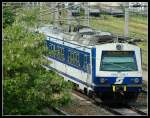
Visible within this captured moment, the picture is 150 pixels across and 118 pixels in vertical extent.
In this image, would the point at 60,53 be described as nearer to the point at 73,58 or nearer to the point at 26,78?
the point at 73,58

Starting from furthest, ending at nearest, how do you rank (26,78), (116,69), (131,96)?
1. (131,96)
2. (116,69)
3. (26,78)

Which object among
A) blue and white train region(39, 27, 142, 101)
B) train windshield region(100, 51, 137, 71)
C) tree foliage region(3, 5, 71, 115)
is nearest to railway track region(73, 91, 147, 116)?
blue and white train region(39, 27, 142, 101)

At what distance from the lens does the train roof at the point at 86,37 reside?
22.3 m

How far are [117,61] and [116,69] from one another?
0.30 meters

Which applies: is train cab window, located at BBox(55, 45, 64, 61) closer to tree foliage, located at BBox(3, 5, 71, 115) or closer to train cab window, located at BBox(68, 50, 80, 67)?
train cab window, located at BBox(68, 50, 80, 67)

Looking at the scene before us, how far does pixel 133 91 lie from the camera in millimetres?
21656

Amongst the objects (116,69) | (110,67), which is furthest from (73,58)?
(116,69)

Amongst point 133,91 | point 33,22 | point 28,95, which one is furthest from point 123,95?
point 28,95

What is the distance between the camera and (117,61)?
21562 mm

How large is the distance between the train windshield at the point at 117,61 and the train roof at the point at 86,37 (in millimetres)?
689

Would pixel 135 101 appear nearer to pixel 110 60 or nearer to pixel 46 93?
pixel 110 60

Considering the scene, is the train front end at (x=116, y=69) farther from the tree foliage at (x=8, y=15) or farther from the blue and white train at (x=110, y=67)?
the tree foliage at (x=8, y=15)

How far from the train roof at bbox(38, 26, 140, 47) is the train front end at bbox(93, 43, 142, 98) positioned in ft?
2.03

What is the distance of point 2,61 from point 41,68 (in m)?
1.59
